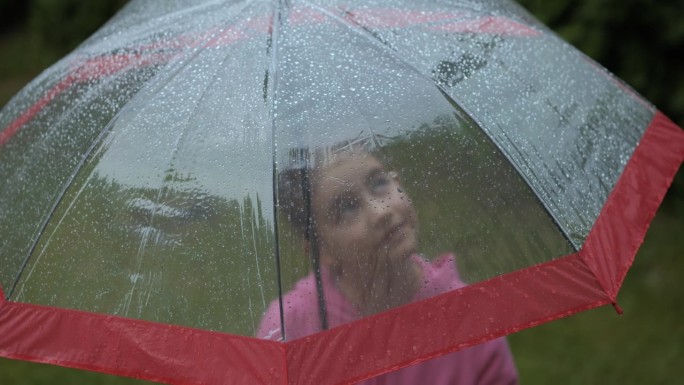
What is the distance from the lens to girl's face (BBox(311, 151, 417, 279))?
6.29ft

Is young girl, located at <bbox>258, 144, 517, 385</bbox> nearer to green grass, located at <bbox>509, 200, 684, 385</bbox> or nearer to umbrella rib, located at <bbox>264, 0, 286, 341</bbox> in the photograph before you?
umbrella rib, located at <bbox>264, 0, 286, 341</bbox>

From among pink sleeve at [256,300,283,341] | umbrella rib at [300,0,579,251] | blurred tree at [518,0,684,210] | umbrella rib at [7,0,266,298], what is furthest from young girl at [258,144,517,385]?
blurred tree at [518,0,684,210]

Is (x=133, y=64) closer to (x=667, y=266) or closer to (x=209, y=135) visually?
(x=209, y=135)

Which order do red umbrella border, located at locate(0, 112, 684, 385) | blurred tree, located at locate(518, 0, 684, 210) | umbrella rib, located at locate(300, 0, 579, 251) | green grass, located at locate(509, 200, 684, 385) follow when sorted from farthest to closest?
1. blurred tree, located at locate(518, 0, 684, 210)
2. green grass, located at locate(509, 200, 684, 385)
3. umbrella rib, located at locate(300, 0, 579, 251)
4. red umbrella border, located at locate(0, 112, 684, 385)

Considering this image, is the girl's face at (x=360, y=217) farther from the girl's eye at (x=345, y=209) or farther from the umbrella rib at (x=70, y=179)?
the umbrella rib at (x=70, y=179)

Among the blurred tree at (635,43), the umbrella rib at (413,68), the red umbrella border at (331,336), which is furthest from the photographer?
the blurred tree at (635,43)

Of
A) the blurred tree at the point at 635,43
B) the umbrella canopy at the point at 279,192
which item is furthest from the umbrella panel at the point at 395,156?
the blurred tree at the point at 635,43

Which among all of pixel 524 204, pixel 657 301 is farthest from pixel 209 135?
pixel 657 301

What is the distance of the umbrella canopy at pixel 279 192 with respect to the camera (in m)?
1.90

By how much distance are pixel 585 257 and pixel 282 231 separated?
0.66 m

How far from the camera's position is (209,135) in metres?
2.01

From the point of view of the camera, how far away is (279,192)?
1935 millimetres

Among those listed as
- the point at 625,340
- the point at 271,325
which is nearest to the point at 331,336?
the point at 271,325

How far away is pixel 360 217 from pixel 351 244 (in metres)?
0.06
